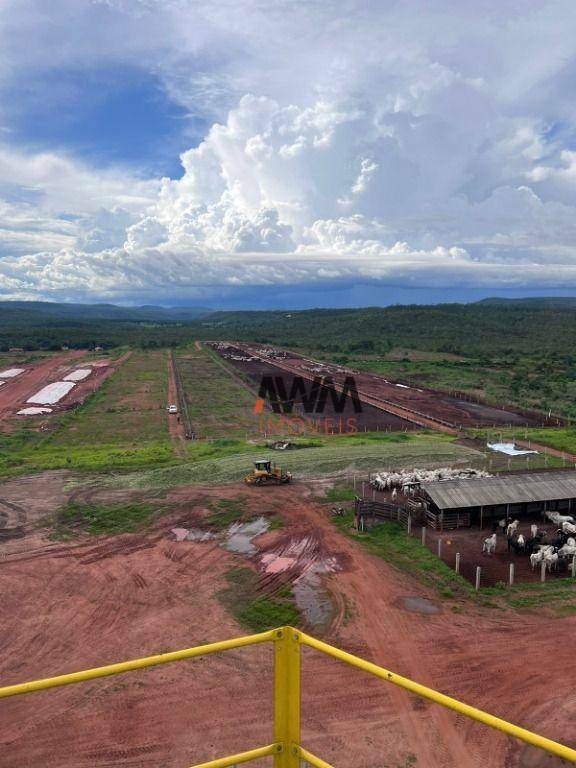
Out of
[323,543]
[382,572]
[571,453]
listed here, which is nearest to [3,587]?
[323,543]

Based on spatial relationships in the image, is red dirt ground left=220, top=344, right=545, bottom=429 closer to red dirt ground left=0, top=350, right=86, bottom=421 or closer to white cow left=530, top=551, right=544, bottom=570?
white cow left=530, top=551, right=544, bottom=570

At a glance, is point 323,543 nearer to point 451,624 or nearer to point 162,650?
point 451,624

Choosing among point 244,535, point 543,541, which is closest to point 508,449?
point 543,541

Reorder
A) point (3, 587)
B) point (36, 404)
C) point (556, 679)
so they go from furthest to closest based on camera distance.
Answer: point (36, 404), point (3, 587), point (556, 679)

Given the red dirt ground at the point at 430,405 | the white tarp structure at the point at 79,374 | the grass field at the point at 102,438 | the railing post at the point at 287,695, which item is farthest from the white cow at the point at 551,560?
the white tarp structure at the point at 79,374

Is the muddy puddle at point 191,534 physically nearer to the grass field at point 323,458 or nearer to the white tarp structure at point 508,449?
the grass field at point 323,458

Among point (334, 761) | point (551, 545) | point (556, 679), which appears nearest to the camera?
point (334, 761)

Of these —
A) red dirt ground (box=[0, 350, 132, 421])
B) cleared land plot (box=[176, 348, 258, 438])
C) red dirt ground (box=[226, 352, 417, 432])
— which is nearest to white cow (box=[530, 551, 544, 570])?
red dirt ground (box=[226, 352, 417, 432])
